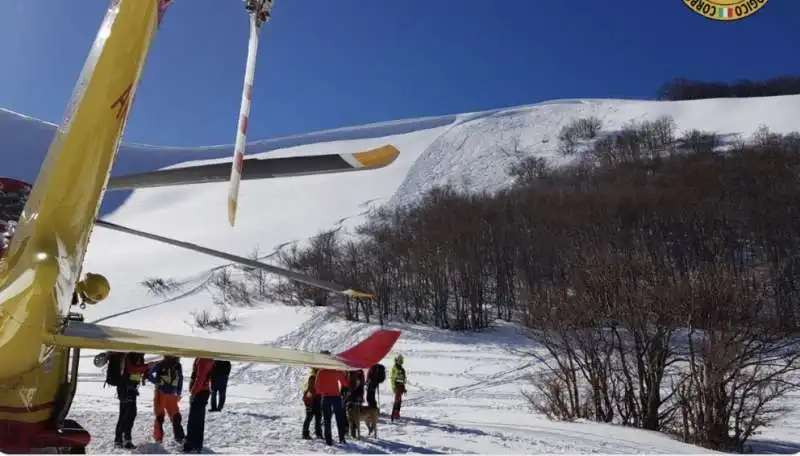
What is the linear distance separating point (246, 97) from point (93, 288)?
7.18ft

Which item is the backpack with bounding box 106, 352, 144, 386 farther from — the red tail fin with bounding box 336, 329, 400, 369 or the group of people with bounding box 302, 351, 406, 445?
the red tail fin with bounding box 336, 329, 400, 369

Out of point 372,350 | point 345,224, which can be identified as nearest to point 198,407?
point 372,350

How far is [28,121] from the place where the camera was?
4011 inches

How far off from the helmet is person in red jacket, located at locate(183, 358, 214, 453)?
2636mm

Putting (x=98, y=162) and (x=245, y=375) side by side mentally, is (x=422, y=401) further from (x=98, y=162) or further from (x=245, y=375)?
(x=98, y=162)

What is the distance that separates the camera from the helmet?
167 inches

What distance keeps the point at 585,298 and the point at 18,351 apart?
1411 centimetres

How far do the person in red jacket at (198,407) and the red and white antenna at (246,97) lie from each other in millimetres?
4487

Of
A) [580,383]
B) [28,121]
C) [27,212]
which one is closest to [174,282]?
[580,383]

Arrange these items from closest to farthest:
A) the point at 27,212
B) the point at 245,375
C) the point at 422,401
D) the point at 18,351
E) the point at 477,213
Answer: the point at 18,351 → the point at 27,212 → the point at 422,401 → the point at 245,375 → the point at 477,213

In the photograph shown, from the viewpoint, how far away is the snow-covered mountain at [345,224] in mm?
9398

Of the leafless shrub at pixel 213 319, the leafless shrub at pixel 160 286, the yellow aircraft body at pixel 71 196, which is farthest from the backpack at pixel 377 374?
the leafless shrub at pixel 160 286

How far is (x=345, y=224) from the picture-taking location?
190 feet

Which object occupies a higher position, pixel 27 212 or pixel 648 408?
pixel 27 212
